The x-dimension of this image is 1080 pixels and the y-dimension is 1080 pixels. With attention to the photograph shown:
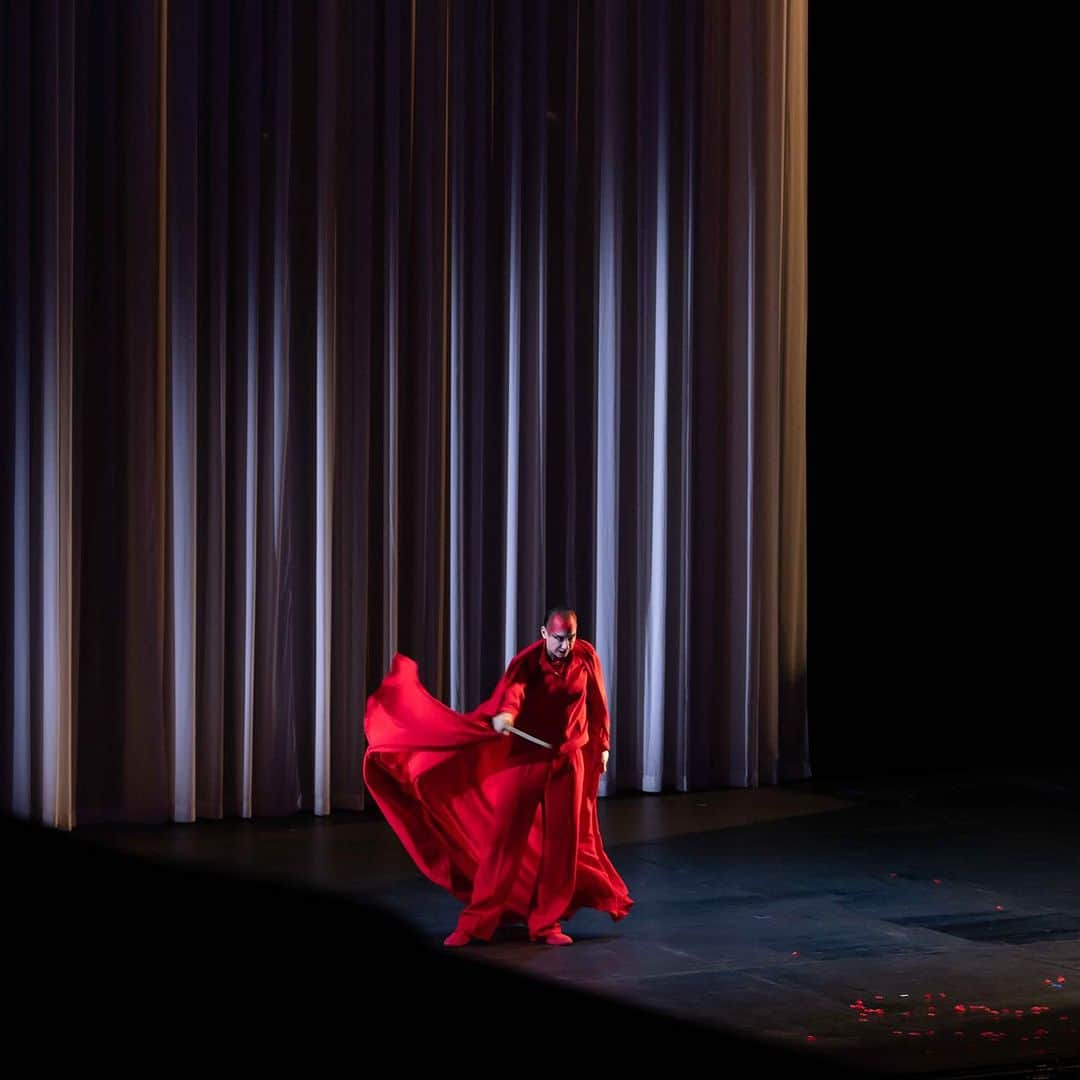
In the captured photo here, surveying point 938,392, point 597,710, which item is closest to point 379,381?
point 597,710

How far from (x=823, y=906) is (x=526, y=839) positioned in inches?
52.6

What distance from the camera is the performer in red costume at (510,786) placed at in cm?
564

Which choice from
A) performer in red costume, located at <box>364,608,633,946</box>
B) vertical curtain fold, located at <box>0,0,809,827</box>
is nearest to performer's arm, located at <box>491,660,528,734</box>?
performer in red costume, located at <box>364,608,633,946</box>

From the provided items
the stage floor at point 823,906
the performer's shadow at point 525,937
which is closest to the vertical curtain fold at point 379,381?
the stage floor at point 823,906

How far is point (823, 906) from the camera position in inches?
249

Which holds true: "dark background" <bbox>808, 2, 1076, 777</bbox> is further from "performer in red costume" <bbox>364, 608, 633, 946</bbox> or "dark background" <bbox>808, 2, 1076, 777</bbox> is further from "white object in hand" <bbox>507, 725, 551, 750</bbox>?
"white object in hand" <bbox>507, 725, 551, 750</bbox>

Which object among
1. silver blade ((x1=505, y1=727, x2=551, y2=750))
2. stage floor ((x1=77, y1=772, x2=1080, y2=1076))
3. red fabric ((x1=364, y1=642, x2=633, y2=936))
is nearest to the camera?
stage floor ((x1=77, y1=772, x2=1080, y2=1076))

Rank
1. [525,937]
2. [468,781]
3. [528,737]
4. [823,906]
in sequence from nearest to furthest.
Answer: [528,737]
[525,937]
[468,781]
[823,906]

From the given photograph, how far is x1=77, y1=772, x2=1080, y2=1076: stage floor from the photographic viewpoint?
4766 millimetres

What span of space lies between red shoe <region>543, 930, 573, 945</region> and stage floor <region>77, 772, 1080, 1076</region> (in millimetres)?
49

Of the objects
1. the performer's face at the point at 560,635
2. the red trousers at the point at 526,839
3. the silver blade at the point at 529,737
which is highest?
the performer's face at the point at 560,635

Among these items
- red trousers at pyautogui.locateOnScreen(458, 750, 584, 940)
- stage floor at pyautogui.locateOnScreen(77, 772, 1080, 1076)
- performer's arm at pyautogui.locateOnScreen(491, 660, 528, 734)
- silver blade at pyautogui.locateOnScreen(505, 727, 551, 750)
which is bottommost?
stage floor at pyautogui.locateOnScreen(77, 772, 1080, 1076)

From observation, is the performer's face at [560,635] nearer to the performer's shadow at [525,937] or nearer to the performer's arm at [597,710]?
the performer's arm at [597,710]

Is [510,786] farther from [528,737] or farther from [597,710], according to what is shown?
[597,710]
